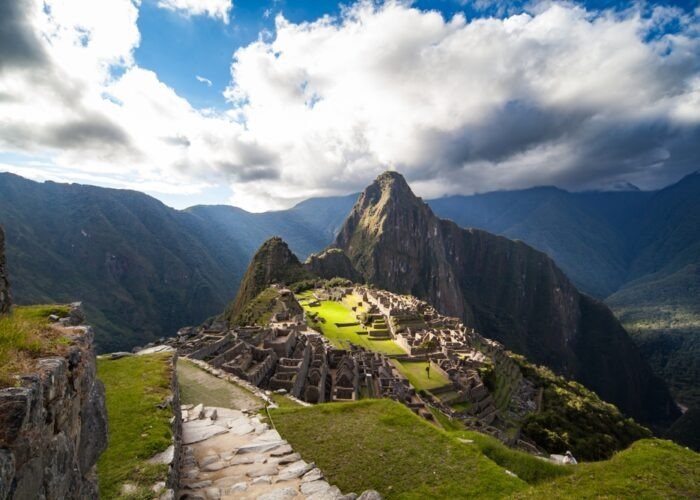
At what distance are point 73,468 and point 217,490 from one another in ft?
13.2

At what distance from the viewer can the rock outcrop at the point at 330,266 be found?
16451 centimetres

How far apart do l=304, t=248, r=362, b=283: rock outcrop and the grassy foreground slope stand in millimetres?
148883

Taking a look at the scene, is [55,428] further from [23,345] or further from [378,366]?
[378,366]

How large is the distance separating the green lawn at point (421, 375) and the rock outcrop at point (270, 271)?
75.8m

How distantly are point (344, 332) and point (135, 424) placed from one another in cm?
5433

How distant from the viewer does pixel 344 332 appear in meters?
62.5

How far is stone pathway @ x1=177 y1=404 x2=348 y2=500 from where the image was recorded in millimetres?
8266

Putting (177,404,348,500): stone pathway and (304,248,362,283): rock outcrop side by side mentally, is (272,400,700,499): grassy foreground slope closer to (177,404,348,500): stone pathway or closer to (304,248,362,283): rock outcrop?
(177,404,348,500): stone pathway

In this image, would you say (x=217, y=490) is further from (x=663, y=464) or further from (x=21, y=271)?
(x=21, y=271)

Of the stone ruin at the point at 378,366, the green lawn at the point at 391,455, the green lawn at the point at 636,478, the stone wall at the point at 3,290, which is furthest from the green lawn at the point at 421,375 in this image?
the stone wall at the point at 3,290

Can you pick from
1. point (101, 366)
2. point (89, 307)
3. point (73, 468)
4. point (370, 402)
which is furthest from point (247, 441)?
point (89, 307)

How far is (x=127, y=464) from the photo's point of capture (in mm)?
7617

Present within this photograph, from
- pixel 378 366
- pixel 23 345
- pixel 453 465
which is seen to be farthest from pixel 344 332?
pixel 23 345

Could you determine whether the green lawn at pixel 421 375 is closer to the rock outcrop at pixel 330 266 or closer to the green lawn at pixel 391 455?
the green lawn at pixel 391 455
